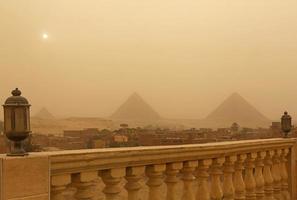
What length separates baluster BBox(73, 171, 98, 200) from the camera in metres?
1.90

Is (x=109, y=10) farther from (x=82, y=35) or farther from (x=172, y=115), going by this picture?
(x=172, y=115)

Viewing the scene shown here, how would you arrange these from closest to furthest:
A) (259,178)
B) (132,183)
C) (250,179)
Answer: (132,183) < (250,179) < (259,178)

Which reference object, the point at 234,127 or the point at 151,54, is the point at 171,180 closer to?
the point at 151,54

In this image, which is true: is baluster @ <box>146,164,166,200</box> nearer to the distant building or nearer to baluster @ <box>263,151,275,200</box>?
baluster @ <box>263,151,275,200</box>

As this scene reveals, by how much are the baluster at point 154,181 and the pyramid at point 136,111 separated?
4.76 feet

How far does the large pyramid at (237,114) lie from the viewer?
16.3 ft

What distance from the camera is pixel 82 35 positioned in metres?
3.48

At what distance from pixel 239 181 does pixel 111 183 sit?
1295 millimetres

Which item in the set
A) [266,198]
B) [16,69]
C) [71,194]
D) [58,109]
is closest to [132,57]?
[58,109]

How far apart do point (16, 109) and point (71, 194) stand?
1.52 feet

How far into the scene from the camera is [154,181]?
2.28m

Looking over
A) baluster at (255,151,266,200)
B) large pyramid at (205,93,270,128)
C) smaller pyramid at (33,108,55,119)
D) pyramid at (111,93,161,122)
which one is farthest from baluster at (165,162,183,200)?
large pyramid at (205,93,270,128)

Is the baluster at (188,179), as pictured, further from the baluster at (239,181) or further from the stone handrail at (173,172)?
the baluster at (239,181)

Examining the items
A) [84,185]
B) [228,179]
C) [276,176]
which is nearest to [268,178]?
[276,176]
